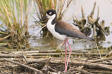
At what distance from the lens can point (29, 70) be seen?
18.3 feet

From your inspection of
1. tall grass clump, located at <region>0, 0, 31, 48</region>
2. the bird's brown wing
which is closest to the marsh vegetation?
tall grass clump, located at <region>0, 0, 31, 48</region>

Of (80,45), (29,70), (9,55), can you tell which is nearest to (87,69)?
(29,70)

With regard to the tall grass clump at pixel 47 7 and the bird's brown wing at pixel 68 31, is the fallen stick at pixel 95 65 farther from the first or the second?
the tall grass clump at pixel 47 7

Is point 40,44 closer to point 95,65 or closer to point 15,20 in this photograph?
point 15,20

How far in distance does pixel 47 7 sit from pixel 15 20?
1.04 meters

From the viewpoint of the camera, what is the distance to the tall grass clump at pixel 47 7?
844 centimetres

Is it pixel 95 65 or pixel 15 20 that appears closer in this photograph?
pixel 95 65

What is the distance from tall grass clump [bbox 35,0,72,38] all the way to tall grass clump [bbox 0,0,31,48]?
62 centimetres

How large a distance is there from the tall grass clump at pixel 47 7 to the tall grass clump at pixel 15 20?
2.02 feet

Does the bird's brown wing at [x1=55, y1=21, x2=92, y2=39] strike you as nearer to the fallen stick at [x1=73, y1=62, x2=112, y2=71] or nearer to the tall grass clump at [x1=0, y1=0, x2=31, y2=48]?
the fallen stick at [x1=73, y1=62, x2=112, y2=71]

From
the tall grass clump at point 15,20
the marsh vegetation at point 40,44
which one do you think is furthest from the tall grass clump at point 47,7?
the tall grass clump at point 15,20

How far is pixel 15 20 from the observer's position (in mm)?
7844

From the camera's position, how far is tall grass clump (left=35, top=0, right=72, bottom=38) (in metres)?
8.44

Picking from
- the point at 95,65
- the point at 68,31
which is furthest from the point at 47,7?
the point at 95,65
